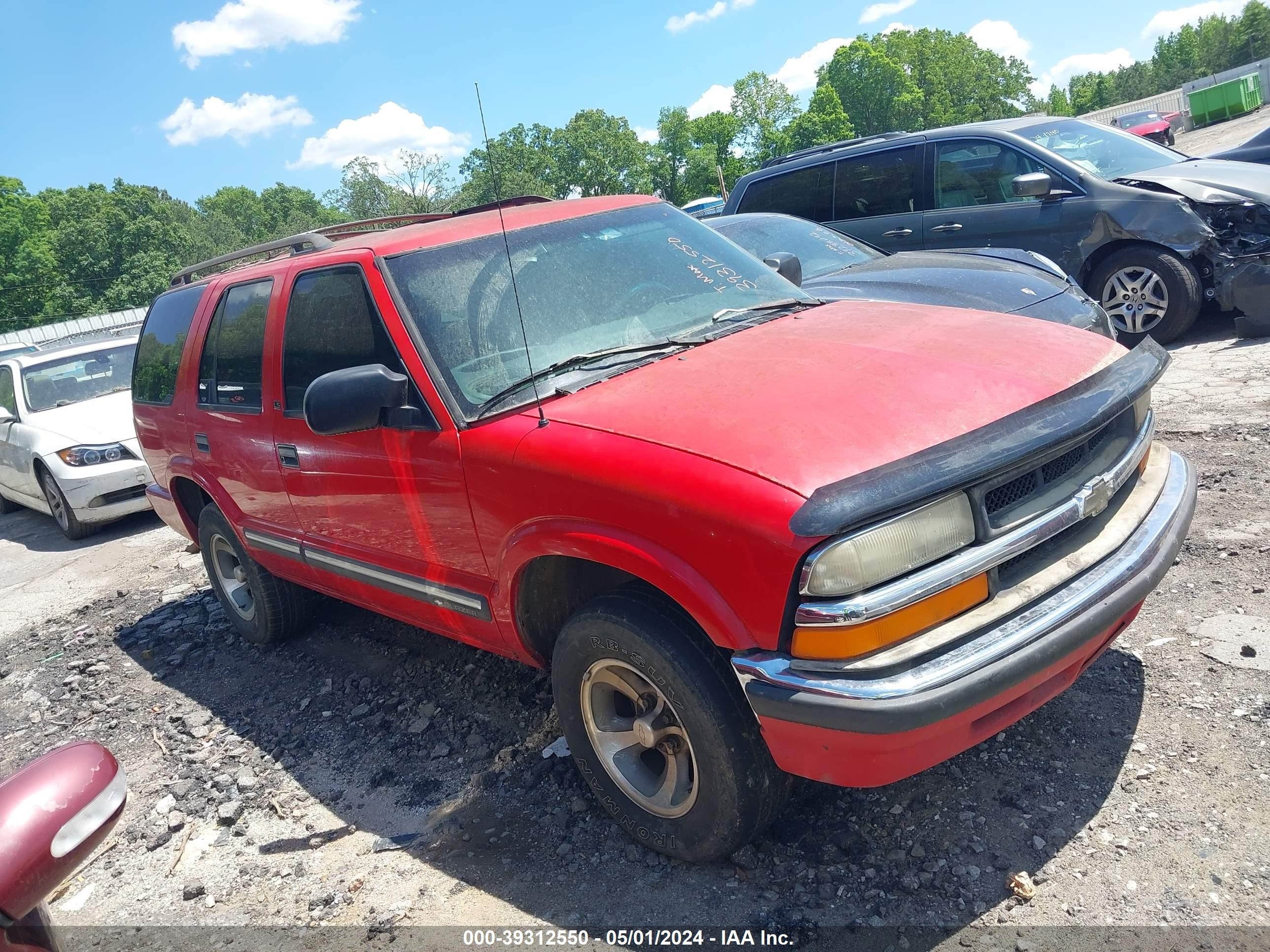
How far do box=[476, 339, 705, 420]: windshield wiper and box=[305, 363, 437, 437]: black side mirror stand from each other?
225 mm

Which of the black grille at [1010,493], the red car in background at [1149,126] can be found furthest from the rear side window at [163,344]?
the red car in background at [1149,126]

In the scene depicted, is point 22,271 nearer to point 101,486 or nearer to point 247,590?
point 101,486

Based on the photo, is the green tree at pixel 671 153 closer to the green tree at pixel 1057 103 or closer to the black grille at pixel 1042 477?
the green tree at pixel 1057 103

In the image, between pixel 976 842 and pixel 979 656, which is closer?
pixel 979 656

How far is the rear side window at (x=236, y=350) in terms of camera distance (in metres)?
4.08

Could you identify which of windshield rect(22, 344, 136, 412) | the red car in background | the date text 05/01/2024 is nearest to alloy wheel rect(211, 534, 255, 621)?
the date text 05/01/2024

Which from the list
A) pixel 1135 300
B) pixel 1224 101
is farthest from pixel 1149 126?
pixel 1135 300

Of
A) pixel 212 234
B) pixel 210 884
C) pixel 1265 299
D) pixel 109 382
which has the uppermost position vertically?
pixel 212 234

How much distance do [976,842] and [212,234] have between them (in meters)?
95.0

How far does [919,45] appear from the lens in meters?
77.0

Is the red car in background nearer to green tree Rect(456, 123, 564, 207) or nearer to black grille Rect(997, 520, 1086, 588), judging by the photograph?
green tree Rect(456, 123, 564, 207)

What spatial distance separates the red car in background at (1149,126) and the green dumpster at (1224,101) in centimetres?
640

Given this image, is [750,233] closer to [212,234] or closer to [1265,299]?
[1265,299]

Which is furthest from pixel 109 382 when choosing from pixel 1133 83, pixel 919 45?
pixel 1133 83
